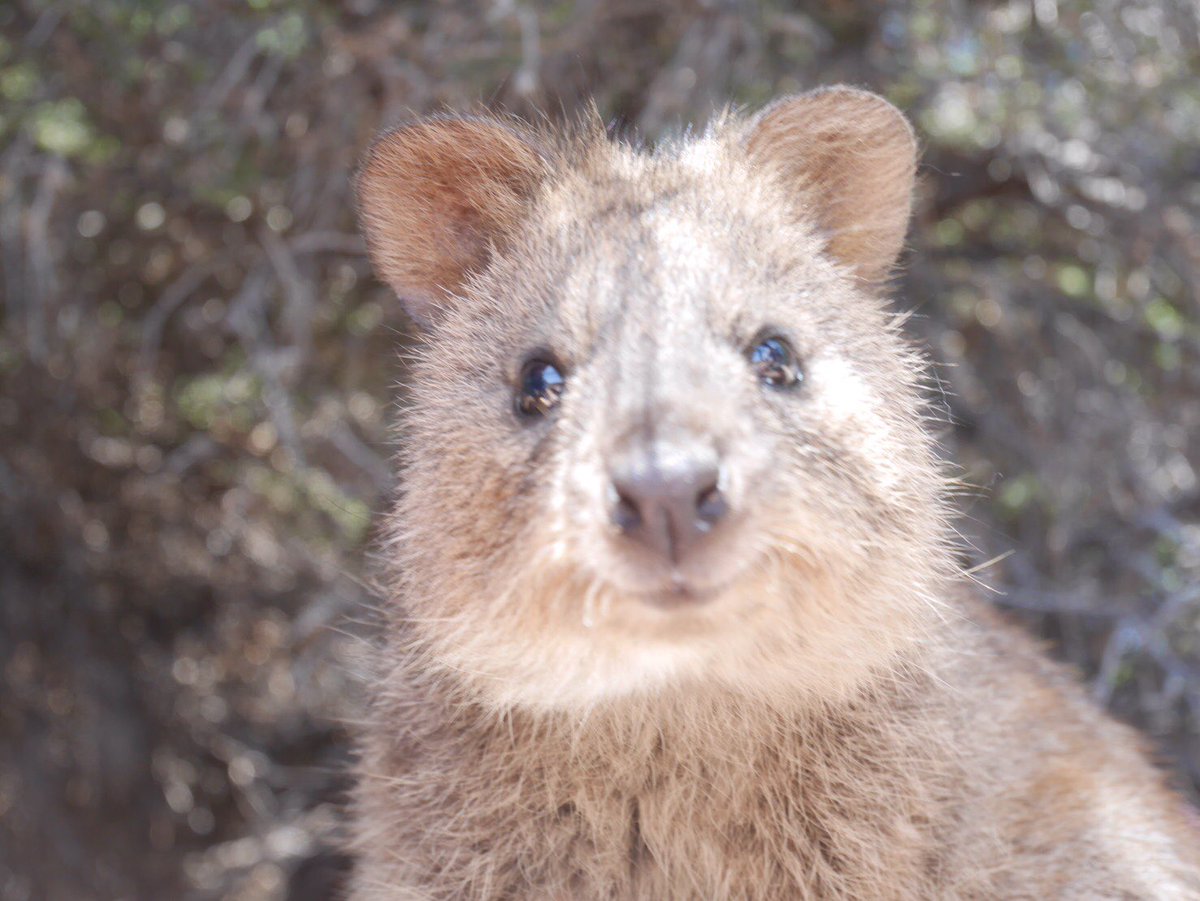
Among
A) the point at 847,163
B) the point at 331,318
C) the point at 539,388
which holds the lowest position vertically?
the point at 331,318

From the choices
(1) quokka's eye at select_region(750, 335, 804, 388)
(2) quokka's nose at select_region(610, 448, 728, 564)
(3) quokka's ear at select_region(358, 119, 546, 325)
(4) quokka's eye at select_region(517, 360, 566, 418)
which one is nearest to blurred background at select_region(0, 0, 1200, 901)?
(3) quokka's ear at select_region(358, 119, 546, 325)

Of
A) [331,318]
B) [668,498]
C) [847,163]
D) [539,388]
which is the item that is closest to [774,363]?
[539,388]

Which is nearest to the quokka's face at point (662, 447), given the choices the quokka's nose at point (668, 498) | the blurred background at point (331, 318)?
the quokka's nose at point (668, 498)

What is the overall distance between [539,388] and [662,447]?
599mm

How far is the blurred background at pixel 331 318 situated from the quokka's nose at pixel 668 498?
A: 2.15 m

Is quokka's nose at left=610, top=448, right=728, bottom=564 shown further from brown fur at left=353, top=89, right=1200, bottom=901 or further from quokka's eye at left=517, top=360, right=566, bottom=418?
quokka's eye at left=517, top=360, right=566, bottom=418

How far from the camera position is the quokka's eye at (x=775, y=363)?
268 centimetres

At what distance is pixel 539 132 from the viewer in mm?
3441

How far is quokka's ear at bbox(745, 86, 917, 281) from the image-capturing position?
10.3 feet

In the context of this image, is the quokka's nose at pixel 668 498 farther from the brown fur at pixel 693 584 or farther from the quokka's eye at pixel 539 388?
the quokka's eye at pixel 539 388

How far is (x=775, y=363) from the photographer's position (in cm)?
271

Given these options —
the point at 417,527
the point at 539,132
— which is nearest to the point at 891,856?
the point at 417,527

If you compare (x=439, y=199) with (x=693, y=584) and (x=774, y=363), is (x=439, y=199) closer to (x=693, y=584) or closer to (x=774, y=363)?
(x=774, y=363)

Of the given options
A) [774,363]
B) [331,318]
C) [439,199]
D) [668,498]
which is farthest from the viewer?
[331,318]
